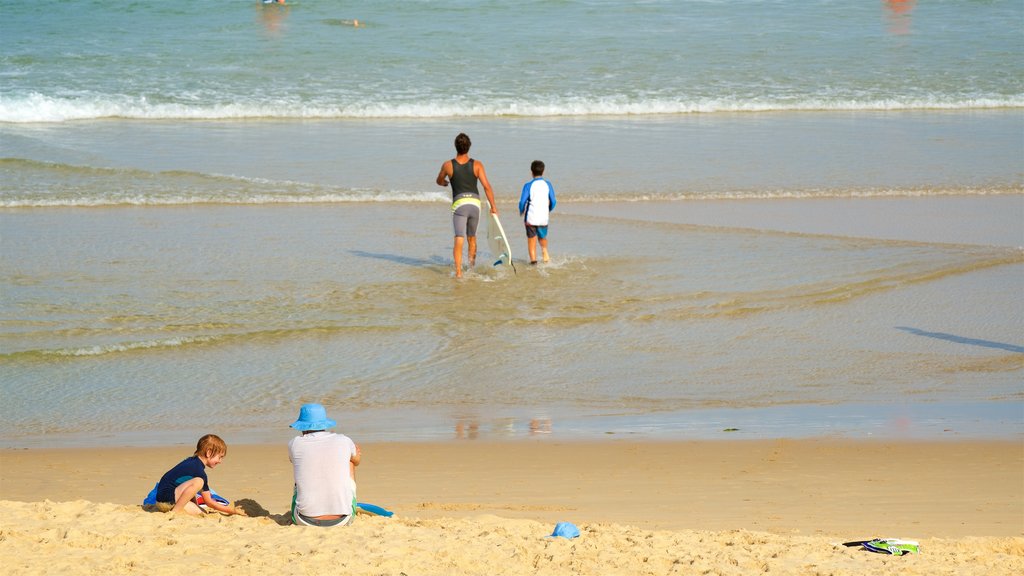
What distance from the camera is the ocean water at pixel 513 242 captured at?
8656 millimetres

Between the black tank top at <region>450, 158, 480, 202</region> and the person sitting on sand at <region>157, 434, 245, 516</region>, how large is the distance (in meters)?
6.14

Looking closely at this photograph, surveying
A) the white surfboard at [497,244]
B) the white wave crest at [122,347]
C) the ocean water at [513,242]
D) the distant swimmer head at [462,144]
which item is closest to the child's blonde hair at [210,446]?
the ocean water at [513,242]

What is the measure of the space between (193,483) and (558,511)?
198 centimetres

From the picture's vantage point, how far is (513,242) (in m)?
13.8

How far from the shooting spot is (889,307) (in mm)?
11000

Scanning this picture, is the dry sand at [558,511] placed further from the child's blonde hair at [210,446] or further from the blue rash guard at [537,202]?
the blue rash guard at [537,202]

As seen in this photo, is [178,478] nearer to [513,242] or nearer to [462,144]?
[462,144]

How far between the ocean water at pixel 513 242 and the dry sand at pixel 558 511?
1.55 ft

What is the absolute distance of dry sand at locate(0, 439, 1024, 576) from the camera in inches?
215

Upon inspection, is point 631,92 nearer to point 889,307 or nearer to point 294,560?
point 889,307

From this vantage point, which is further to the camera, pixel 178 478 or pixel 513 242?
pixel 513 242

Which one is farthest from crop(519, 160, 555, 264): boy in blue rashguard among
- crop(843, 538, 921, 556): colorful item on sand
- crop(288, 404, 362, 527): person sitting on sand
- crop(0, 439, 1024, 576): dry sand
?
crop(843, 538, 921, 556): colorful item on sand

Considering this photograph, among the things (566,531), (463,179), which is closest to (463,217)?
(463,179)

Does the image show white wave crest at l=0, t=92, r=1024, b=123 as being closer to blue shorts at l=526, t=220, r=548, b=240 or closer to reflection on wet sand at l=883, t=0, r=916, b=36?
reflection on wet sand at l=883, t=0, r=916, b=36
